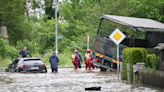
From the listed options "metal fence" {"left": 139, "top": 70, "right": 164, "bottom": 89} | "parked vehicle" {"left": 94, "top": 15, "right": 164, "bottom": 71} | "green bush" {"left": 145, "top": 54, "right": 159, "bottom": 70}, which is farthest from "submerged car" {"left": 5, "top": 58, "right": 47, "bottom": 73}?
"metal fence" {"left": 139, "top": 70, "right": 164, "bottom": 89}

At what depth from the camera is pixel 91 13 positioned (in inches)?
2292

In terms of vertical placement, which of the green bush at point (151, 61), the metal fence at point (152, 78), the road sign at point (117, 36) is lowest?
the metal fence at point (152, 78)

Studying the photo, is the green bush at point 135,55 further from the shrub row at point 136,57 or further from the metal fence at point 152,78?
the metal fence at point 152,78

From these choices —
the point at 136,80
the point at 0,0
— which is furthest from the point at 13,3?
the point at 136,80

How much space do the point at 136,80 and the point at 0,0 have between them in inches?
1218

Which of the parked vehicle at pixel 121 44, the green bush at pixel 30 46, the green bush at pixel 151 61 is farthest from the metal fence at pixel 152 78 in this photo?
the green bush at pixel 30 46

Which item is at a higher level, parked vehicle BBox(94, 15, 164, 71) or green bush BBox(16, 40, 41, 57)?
parked vehicle BBox(94, 15, 164, 71)

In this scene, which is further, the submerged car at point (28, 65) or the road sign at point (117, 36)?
the submerged car at point (28, 65)

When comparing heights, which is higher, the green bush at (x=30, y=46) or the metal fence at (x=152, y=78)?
the metal fence at (x=152, y=78)

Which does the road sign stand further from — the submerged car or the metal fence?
the submerged car

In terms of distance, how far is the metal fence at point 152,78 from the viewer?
66.9ft

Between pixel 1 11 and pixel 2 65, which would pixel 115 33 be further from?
pixel 1 11

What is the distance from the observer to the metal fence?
2038 centimetres

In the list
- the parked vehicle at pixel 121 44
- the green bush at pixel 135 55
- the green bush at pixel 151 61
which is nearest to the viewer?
the green bush at pixel 135 55
